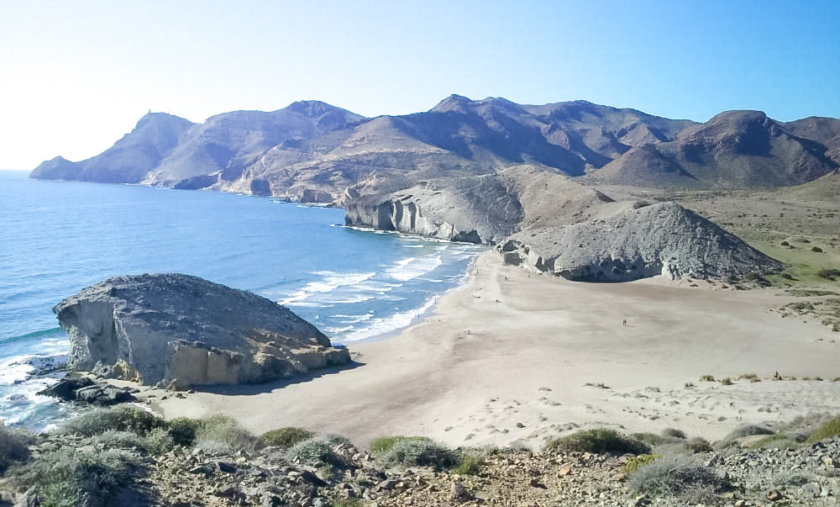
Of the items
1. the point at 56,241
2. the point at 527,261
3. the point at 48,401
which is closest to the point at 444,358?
the point at 48,401

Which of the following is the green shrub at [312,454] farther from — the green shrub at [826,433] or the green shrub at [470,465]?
the green shrub at [826,433]

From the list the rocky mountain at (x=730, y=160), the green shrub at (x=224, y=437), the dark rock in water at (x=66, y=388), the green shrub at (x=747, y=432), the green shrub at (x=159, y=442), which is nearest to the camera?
the green shrub at (x=159, y=442)

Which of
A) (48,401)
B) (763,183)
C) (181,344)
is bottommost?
(48,401)

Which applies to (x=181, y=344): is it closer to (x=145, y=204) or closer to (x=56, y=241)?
(x=56, y=241)

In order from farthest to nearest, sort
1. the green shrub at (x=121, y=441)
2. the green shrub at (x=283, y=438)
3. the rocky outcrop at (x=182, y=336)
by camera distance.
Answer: the rocky outcrop at (x=182, y=336), the green shrub at (x=283, y=438), the green shrub at (x=121, y=441)

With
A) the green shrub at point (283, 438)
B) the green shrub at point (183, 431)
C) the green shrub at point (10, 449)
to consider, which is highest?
the green shrub at point (10, 449)

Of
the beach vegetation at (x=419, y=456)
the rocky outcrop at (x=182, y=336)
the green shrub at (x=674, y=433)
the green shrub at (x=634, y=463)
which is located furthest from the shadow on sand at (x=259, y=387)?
the green shrub at (x=634, y=463)

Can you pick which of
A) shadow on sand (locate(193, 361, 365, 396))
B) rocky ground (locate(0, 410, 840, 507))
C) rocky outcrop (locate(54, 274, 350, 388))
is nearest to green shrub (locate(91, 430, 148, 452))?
rocky ground (locate(0, 410, 840, 507))

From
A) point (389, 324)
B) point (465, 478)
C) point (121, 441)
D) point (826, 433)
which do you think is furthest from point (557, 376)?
point (121, 441)
